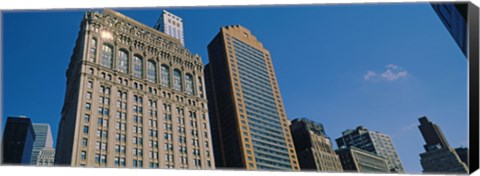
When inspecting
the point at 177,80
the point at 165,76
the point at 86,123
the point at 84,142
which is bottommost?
the point at 84,142

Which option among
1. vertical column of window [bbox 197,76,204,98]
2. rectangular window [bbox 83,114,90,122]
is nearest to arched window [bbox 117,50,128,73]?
rectangular window [bbox 83,114,90,122]

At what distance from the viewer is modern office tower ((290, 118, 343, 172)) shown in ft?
470

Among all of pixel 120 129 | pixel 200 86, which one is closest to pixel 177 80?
pixel 200 86

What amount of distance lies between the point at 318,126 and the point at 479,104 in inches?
5604

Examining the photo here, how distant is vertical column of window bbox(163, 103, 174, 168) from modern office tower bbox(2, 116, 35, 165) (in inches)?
4471

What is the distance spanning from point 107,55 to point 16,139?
115m

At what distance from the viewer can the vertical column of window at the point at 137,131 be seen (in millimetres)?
74312

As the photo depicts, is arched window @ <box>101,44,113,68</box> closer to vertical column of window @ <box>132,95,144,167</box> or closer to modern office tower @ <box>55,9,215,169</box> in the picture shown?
modern office tower @ <box>55,9,215,169</box>

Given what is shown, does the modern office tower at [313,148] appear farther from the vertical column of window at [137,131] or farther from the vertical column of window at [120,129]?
the vertical column of window at [120,129]

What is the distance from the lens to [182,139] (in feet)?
279

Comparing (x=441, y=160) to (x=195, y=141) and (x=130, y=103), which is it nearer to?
(x=195, y=141)

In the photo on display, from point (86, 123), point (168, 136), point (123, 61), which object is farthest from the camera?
point (123, 61)

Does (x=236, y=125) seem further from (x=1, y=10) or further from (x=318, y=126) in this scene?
(x=1, y=10)

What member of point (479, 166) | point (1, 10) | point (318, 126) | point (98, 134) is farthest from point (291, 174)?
point (318, 126)
